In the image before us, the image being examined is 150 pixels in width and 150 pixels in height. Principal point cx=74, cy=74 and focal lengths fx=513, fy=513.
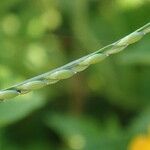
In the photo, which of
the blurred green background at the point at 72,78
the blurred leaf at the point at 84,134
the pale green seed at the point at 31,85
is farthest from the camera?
the blurred green background at the point at 72,78

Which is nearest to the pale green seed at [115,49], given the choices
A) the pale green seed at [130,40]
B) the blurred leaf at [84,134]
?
the pale green seed at [130,40]

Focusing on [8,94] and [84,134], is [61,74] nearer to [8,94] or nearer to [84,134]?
[8,94]

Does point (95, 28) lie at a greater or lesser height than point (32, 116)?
greater

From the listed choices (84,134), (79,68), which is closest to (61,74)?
(79,68)

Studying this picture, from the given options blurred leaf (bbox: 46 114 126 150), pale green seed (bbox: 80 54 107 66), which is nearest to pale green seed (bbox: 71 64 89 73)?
pale green seed (bbox: 80 54 107 66)

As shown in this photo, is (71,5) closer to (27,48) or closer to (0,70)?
(27,48)

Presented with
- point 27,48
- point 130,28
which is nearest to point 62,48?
point 27,48

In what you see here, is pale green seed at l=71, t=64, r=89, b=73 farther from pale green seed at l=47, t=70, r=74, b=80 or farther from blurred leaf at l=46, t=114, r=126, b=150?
blurred leaf at l=46, t=114, r=126, b=150

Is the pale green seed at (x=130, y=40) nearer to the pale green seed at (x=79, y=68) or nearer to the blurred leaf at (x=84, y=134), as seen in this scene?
the pale green seed at (x=79, y=68)
